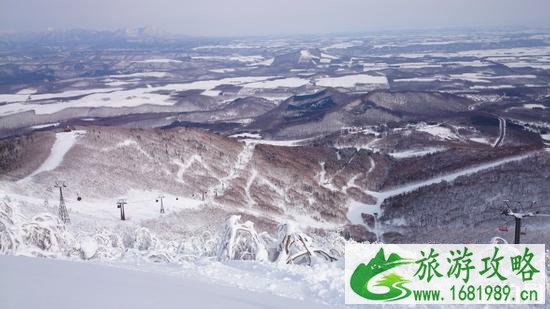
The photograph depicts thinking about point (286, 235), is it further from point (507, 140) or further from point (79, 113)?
point (79, 113)

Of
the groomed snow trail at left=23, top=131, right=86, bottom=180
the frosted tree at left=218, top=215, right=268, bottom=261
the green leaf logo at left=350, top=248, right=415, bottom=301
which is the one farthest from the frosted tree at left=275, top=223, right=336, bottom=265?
the groomed snow trail at left=23, top=131, right=86, bottom=180

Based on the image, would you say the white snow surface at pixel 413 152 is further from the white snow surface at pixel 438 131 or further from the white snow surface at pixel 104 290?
the white snow surface at pixel 104 290

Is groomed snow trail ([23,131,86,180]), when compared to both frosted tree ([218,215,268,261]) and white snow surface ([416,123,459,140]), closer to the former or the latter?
Answer: frosted tree ([218,215,268,261])

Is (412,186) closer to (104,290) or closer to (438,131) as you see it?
(438,131)

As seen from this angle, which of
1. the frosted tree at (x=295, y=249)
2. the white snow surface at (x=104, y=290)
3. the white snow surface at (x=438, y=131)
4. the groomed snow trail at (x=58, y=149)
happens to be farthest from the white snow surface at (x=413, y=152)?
the white snow surface at (x=104, y=290)

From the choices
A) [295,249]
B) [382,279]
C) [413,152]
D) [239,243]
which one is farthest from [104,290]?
[413,152]

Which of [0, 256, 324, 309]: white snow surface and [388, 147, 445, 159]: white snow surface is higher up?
[0, 256, 324, 309]: white snow surface
